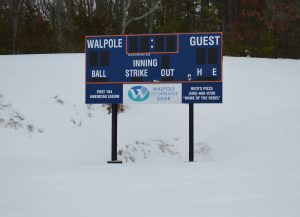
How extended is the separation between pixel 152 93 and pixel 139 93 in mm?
398

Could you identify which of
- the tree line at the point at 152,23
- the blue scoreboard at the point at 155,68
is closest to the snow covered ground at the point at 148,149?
the blue scoreboard at the point at 155,68

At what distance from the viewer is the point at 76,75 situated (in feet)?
70.0

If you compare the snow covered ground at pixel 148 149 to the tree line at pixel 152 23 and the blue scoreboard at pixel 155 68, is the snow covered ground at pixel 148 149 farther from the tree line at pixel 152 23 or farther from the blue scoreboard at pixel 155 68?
the tree line at pixel 152 23

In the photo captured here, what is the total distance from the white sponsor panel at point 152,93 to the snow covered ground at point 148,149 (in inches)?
78.0

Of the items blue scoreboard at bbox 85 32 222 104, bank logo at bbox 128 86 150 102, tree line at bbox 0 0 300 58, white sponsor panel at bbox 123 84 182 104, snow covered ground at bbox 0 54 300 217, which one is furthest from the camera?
tree line at bbox 0 0 300 58

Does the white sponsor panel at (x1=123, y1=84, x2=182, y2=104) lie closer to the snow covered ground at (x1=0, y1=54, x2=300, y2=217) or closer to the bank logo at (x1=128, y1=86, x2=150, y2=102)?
the bank logo at (x1=128, y1=86, x2=150, y2=102)

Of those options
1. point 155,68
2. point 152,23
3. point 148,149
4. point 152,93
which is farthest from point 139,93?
point 152,23

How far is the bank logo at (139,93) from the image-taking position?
1380cm

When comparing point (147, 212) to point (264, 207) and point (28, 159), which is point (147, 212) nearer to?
point (264, 207)

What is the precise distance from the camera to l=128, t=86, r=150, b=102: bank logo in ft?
45.3

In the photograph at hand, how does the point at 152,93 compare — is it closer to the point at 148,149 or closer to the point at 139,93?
the point at 139,93

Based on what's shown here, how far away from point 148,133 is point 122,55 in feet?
15.0

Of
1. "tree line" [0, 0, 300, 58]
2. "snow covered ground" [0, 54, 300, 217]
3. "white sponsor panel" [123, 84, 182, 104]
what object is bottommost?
"snow covered ground" [0, 54, 300, 217]

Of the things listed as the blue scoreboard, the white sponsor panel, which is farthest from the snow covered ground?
the blue scoreboard
